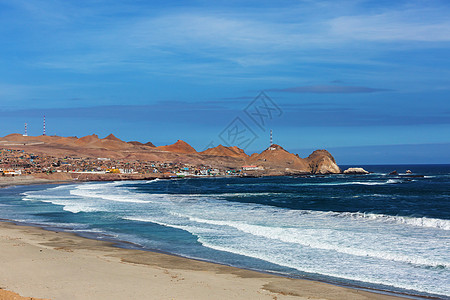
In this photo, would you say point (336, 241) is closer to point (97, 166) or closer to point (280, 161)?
point (97, 166)

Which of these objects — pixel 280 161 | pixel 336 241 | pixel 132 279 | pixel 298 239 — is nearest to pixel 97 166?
pixel 280 161

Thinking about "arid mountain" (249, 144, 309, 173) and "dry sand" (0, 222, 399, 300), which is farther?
"arid mountain" (249, 144, 309, 173)

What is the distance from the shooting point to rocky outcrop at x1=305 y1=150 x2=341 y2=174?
557 ft

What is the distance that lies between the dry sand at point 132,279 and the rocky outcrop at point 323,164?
514 feet

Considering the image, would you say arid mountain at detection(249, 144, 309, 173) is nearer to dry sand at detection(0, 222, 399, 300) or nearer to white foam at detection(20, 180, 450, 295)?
white foam at detection(20, 180, 450, 295)

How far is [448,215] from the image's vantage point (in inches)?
1166

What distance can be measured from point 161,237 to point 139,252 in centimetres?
386

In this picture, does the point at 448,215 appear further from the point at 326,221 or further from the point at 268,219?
→ the point at 268,219

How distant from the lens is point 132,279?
12.9 meters

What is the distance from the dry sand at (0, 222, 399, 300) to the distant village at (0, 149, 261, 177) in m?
128

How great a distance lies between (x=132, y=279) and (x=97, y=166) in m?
157

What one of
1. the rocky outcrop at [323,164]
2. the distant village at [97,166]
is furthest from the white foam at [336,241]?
the rocky outcrop at [323,164]

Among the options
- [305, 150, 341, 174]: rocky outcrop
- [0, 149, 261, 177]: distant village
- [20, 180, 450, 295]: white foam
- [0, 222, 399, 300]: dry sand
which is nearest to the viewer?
[0, 222, 399, 300]: dry sand

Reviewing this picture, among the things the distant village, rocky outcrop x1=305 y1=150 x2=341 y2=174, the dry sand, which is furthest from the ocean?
rocky outcrop x1=305 y1=150 x2=341 y2=174
